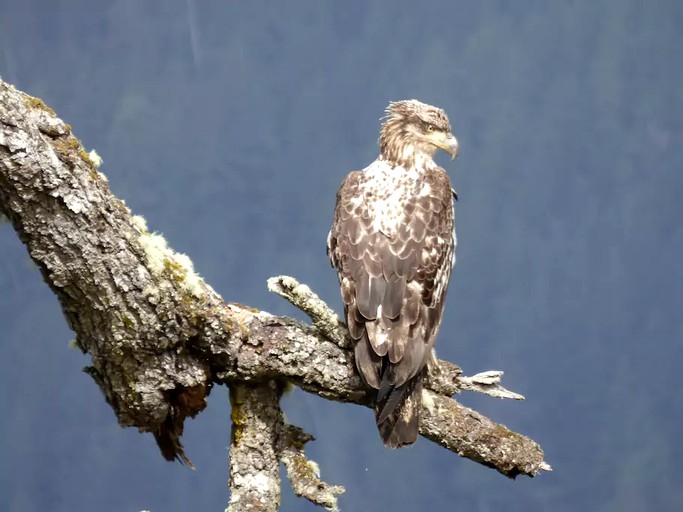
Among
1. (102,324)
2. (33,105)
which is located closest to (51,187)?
(33,105)

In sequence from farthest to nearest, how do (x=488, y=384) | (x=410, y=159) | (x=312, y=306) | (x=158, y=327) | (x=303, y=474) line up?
(x=410, y=159) < (x=488, y=384) < (x=303, y=474) < (x=312, y=306) < (x=158, y=327)

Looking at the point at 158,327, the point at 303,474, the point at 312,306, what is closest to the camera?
the point at 158,327

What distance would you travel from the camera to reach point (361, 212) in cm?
458

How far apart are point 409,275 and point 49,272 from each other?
5.03ft

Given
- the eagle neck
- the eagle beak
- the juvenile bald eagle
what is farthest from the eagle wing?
the eagle beak

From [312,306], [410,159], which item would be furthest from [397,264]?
[410,159]

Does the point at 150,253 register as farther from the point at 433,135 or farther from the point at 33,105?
the point at 433,135

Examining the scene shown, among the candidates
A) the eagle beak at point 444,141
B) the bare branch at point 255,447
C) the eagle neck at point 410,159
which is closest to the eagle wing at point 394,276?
the eagle neck at point 410,159

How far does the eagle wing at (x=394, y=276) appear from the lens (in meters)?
4.14

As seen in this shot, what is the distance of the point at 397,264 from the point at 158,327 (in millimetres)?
1089

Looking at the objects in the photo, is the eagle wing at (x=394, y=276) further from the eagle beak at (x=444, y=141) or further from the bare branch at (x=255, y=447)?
the bare branch at (x=255, y=447)

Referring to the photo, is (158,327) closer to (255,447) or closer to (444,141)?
(255,447)

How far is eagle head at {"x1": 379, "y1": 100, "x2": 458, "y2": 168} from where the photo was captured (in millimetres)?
4996

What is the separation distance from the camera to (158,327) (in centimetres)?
397
